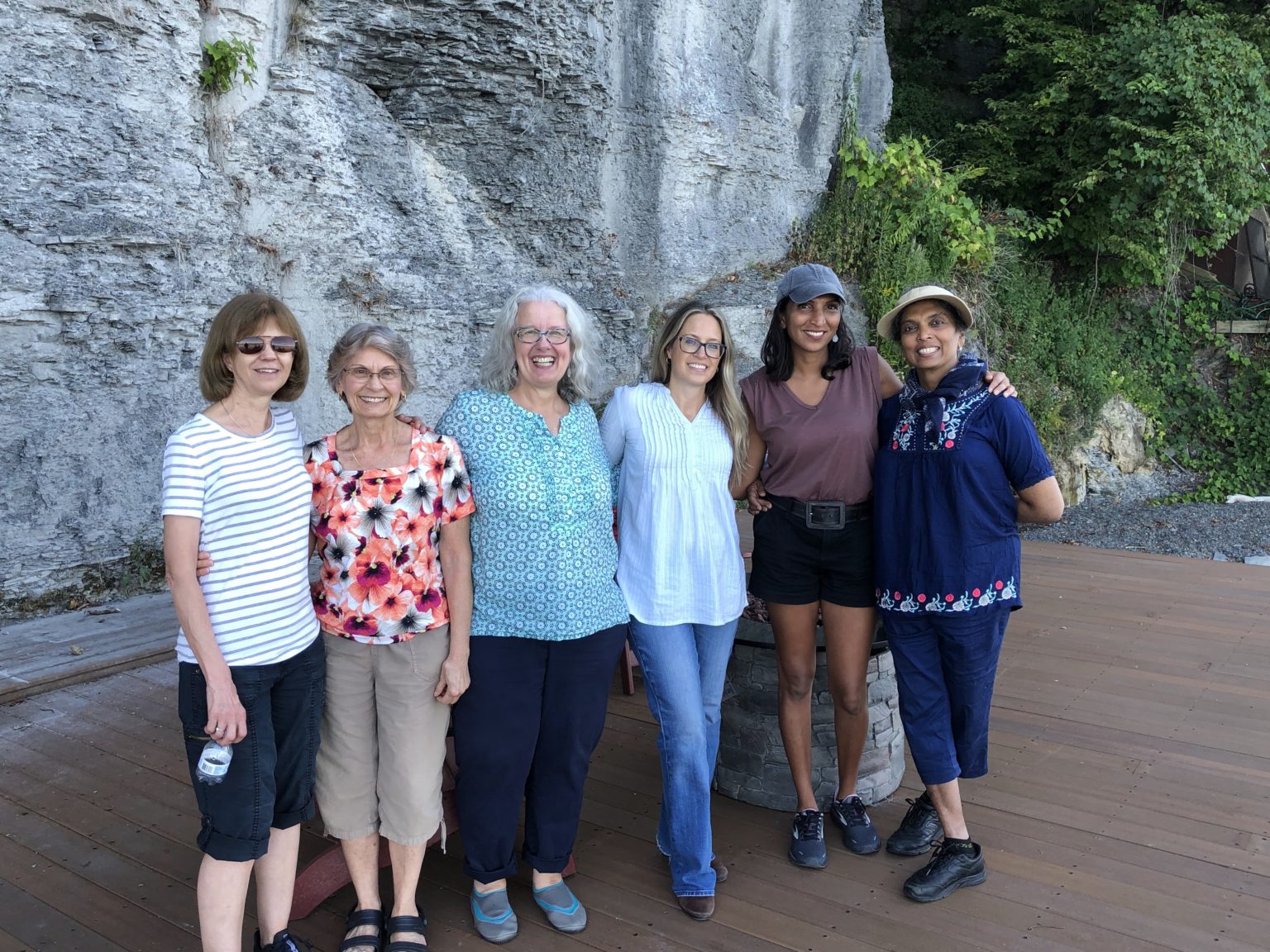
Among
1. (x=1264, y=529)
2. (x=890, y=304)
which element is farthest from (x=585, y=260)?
(x=1264, y=529)

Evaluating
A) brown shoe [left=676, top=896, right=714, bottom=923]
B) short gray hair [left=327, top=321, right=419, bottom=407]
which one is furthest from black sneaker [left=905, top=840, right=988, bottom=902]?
short gray hair [left=327, top=321, right=419, bottom=407]

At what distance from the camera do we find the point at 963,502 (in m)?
2.63

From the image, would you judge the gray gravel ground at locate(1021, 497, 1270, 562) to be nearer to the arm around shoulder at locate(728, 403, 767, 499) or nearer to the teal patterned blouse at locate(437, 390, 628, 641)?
the arm around shoulder at locate(728, 403, 767, 499)

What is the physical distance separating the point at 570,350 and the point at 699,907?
148 centimetres

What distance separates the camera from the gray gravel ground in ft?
28.9

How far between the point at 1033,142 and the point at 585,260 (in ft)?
22.7

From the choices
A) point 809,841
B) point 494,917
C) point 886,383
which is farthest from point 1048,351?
point 494,917

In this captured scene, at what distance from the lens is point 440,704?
246 centimetres

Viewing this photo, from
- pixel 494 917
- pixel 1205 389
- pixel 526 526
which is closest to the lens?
pixel 526 526

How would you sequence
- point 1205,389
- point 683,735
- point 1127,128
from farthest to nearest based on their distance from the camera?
point 1205,389
point 1127,128
point 683,735

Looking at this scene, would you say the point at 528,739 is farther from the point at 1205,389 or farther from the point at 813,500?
the point at 1205,389

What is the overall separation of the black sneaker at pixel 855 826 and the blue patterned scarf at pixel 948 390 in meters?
1.16

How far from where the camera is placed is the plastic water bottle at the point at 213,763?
6.69 ft

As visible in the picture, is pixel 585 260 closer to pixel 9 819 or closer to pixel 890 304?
pixel 890 304
